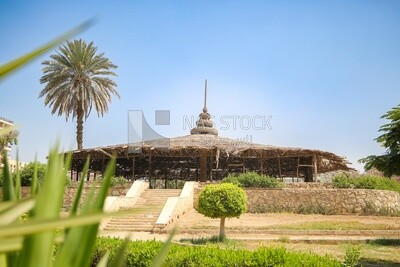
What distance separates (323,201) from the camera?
73.6 ft

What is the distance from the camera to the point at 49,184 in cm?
81

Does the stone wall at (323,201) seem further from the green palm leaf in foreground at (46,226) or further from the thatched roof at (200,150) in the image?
the green palm leaf in foreground at (46,226)

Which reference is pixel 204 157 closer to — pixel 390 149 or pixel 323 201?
pixel 323 201

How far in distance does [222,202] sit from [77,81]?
1865cm

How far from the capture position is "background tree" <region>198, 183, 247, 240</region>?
13836 millimetres

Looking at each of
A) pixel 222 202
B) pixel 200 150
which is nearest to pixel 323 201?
pixel 200 150

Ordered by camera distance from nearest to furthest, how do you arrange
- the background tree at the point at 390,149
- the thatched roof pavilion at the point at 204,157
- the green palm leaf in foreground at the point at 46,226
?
the green palm leaf in foreground at the point at 46,226
the background tree at the point at 390,149
the thatched roof pavilion at the point at 204,157

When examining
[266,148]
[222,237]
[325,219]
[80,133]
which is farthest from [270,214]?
[80,133]

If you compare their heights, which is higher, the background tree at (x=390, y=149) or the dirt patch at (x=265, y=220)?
the background tree at (x=390, y=149)

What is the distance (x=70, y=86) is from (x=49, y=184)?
29035 millimetres

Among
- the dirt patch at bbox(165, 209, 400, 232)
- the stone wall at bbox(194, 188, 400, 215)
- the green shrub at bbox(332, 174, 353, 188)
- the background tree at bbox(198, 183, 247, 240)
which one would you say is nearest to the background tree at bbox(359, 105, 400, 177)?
the background tree at bbox(198, 183, 247, 240)

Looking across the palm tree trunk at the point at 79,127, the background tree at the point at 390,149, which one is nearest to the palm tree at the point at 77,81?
the palm tree trunk at the point at 79,127

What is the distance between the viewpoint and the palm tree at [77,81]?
28.4m

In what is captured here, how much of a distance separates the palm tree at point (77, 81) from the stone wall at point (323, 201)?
1353 centimetres
